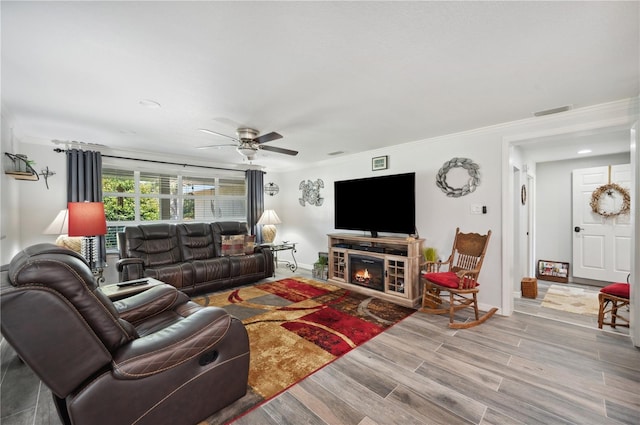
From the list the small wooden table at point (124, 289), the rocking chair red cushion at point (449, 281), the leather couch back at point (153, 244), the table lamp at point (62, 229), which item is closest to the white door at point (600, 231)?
the rocking chair red cushion at point (449, 281)

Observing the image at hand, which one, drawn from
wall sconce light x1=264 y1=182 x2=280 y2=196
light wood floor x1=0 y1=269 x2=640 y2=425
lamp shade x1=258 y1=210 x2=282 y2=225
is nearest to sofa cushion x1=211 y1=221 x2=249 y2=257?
lamp shade x1=258 y1=210 x2=282 y2=225

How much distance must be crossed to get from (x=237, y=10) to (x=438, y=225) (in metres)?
3.47

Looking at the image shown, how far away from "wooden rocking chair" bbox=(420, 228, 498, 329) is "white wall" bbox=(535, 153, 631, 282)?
2.71 metres

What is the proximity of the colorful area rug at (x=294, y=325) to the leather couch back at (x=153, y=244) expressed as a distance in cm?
88

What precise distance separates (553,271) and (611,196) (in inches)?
59.2

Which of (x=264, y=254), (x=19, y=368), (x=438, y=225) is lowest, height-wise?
(x=19, y=368)

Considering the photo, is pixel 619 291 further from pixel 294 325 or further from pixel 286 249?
pixel 286 249

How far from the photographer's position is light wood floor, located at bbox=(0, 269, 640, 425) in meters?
1.64

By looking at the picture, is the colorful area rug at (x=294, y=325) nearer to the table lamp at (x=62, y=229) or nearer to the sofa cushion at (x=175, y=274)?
the sofa cushion at (x=175, y=274)

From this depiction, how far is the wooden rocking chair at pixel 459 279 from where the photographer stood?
293cm

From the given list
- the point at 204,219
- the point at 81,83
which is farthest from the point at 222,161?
the point at 81,83

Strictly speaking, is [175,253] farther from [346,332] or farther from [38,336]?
[38,336]

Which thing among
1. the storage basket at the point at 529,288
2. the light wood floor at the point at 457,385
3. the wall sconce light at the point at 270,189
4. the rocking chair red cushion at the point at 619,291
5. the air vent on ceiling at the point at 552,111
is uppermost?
the air vent on ceiling at the point at 552,111

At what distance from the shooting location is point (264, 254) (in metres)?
4.75
